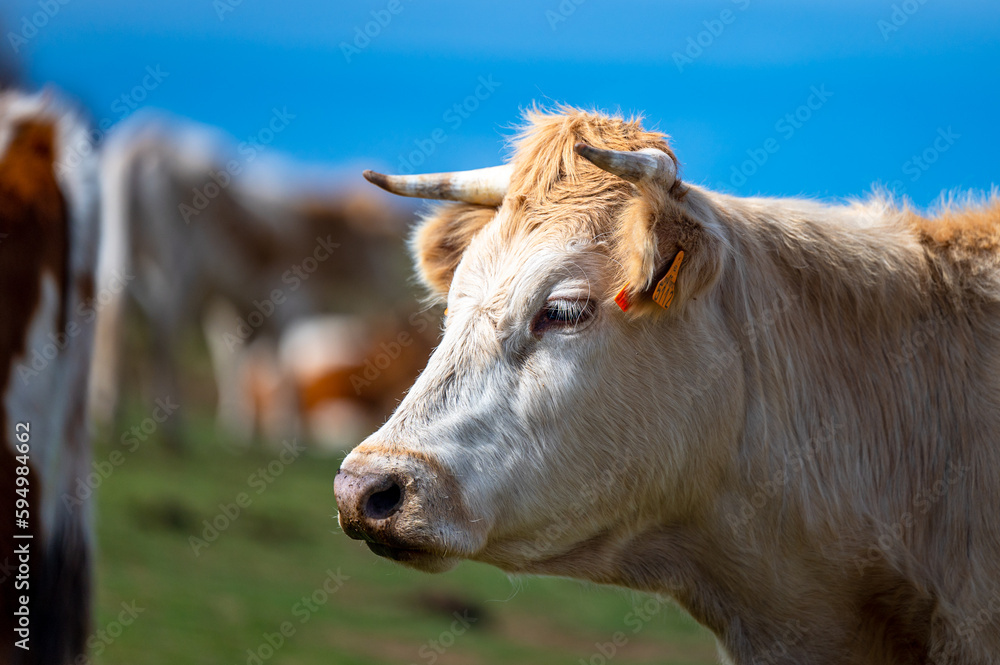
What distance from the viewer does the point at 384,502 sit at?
9.12ft

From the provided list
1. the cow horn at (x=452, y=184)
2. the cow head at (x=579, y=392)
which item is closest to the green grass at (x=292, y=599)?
the cow head at (x=579, y=392)

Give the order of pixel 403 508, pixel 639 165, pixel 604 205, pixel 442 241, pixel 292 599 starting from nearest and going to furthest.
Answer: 1. pixel 403 508
2. pixel 639 165
3. pixel 604 205
4. pixel 442 241
5. pixel 292 599

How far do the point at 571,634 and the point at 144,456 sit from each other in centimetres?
579

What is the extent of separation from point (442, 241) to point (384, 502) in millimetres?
1428

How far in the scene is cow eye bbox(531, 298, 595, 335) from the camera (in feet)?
9.80

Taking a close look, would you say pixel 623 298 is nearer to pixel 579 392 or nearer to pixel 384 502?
pixel 579 392

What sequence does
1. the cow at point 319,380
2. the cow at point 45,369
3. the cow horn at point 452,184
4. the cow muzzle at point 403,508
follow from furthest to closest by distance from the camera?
the cow at point 319,380 → the cow at point 45,369 → the cow horn at point 452,184 → the cow muzzle at point 403,508

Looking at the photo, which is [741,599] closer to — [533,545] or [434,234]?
[533,545]

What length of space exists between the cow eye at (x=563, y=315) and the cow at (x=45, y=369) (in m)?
2.48

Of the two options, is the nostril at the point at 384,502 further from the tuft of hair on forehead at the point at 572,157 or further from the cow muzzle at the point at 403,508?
the tuft of hair on forehead at the point at 572,157

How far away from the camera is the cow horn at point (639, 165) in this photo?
9.30 ft

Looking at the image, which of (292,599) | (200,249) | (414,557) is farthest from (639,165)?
(200,249)

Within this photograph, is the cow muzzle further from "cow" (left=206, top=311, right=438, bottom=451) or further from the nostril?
"cow" (left=206, top=311, right=438, bottom=451)

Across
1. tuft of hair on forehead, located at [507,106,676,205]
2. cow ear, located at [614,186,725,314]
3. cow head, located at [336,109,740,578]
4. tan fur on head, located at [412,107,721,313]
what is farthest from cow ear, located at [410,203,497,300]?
cow ear, located at [614,186,725,314]
